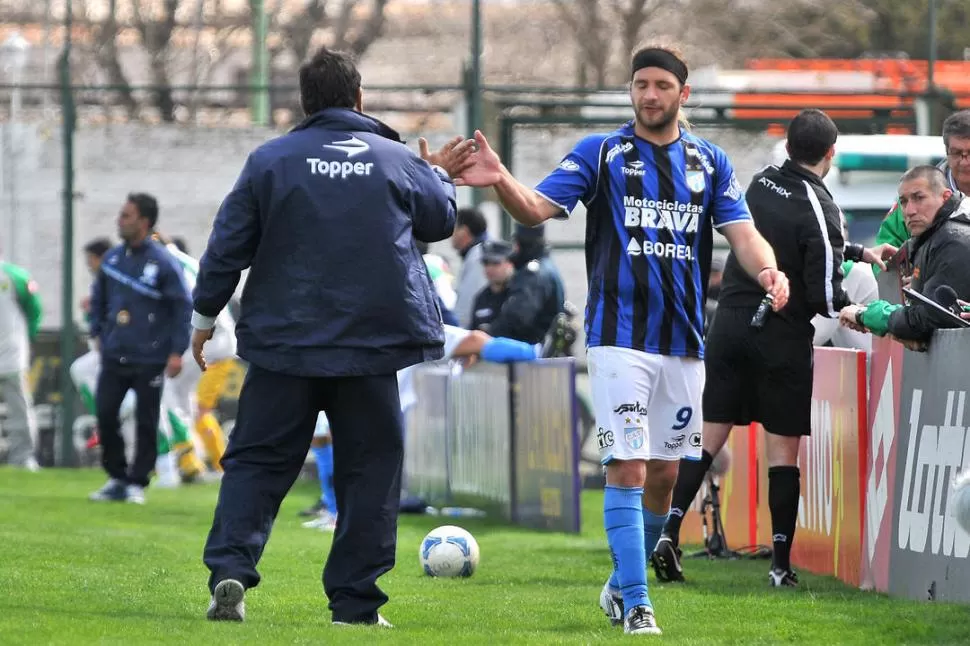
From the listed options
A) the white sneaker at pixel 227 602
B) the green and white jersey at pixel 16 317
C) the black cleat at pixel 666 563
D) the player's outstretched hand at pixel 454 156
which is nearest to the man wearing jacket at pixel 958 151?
the black cleat at pixel 666 563

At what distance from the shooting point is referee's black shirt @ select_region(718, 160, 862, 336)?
8562 mm

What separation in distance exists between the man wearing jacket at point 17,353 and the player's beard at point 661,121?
1131 centimetres

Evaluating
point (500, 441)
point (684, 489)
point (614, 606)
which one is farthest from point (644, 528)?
point (500, 441)

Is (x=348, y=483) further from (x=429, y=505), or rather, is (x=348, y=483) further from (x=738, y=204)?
(x=429, y=505)

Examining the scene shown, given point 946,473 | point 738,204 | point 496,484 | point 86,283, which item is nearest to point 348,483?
point 738,204

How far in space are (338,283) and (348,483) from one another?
74 cm

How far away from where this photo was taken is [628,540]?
6672 mm

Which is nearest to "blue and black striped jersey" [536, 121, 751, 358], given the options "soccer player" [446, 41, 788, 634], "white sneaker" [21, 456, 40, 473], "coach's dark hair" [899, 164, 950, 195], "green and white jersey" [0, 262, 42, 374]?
"soccer player" [446, 41, 788, 634]

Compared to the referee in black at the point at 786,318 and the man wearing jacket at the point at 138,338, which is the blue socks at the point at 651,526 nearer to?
the referee in black at the point at 786,318

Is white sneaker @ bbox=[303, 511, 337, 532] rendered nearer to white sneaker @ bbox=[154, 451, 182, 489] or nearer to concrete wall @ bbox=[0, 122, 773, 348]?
white sneaker @ bbox=[154, 451, 182, 489]

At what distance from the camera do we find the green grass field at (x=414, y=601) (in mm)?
6414

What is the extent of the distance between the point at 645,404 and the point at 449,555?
8.57 ft

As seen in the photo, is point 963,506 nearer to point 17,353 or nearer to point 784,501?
point 784,501

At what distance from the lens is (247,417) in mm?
6797
